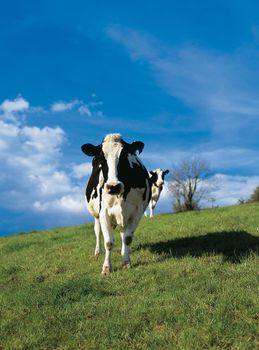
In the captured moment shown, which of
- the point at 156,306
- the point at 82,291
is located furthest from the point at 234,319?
the point at 82,291

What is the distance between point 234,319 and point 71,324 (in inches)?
92.7

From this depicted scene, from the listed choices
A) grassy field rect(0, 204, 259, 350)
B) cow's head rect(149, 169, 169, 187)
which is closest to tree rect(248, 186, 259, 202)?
cow's head rect(149, 169, 169, 187)

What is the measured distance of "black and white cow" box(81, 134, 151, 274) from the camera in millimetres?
11336

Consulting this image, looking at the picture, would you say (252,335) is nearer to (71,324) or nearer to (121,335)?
(121,335)

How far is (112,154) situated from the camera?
11.3 m

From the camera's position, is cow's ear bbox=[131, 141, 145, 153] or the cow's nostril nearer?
the cow's nostril

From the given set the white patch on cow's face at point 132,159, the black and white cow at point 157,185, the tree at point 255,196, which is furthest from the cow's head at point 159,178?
the tree at point 255,196

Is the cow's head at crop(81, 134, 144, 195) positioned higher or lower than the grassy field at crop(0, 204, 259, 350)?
higher

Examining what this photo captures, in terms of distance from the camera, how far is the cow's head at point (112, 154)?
1063 cm

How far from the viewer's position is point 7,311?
832cm

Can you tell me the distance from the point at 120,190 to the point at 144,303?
3.49m

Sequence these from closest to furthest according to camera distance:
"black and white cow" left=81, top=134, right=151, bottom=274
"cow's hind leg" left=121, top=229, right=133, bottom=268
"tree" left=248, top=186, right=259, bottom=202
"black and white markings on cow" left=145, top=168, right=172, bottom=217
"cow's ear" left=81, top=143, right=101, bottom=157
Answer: "black and white cow" left=81, top=134, right=151, bottom=274 → "cow's hind leg" left=121, top=229, right=133, bottom=268 → "cow's ear" left=81, top=143, right=101, bottom=157 → "black and white markings on cow" left=145, top=168, right=172, bottom=217 → "tree" left=248, top=186, right=259, bottom=202

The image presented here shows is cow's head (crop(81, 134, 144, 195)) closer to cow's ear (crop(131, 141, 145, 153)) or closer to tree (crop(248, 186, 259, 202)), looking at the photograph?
cow's ear (crop(131, 141, 145, 153))

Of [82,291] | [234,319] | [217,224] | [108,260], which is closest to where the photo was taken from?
[234,319]
